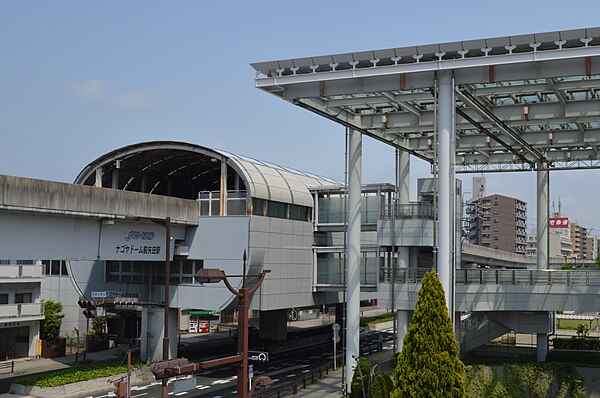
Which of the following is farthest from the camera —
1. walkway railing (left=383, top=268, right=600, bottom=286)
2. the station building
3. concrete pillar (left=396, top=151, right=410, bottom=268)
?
concrete pillar (left=396, top=151, right=410, bottom=268)

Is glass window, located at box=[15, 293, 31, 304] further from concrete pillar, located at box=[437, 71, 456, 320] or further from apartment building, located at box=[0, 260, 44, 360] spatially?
concrete pillar, located at box=[437, 71, 456, 320]

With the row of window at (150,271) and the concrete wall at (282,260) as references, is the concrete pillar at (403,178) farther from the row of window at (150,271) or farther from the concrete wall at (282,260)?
the row of window at (150,271)

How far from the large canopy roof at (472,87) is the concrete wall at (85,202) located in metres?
10.2

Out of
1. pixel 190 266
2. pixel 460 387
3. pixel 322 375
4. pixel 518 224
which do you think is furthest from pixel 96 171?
pixel 518 224

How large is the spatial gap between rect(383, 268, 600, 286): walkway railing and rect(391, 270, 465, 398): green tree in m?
8.86

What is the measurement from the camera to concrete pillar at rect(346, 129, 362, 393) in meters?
32.2

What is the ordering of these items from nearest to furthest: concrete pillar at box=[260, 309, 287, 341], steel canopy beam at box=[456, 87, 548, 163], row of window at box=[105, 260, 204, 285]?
steel canopy beam at box=[456, 87, 548, 163]
row of window at box=[105, 260, 204, 285]
concrete pillar at box=[260, 309, 287, 341]

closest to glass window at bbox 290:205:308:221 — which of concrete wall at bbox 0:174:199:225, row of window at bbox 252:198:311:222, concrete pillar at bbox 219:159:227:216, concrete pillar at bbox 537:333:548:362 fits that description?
row of window at bbox 252:198:311:222

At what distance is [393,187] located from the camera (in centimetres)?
4597

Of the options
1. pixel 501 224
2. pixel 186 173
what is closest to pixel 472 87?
pixel 186 173

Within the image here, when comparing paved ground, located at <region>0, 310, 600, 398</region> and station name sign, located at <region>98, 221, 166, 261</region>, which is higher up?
station name sign, located at <region>98, 221, 166, 261</region>

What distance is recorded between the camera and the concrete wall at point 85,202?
28.6 m

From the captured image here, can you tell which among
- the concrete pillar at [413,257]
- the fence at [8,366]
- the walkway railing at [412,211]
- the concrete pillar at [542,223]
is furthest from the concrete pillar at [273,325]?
the walkway railing at [412,211]

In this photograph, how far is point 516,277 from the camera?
3120cm
